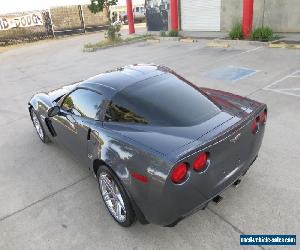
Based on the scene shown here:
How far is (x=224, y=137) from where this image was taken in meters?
2.91

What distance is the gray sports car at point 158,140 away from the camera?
276 centimetres

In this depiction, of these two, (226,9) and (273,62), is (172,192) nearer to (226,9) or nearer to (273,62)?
(273,62)

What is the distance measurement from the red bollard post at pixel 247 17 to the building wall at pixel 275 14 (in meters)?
1.66

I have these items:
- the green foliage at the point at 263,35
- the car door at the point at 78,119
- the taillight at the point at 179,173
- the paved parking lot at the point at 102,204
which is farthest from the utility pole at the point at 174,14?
the taillight at the point at 179,173

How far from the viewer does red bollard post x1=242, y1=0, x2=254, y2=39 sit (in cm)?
1267

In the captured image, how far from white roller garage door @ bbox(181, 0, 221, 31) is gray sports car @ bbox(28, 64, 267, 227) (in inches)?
538

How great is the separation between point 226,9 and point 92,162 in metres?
14.4

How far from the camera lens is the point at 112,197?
3500 mm

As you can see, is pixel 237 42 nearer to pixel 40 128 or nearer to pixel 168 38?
pixel 168 38

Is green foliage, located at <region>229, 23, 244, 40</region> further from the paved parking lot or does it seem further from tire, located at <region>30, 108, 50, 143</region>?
tire, located at <region>30, 108, 50, 143</region>

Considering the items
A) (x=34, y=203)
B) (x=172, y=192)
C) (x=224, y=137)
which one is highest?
(x=224, y=137)

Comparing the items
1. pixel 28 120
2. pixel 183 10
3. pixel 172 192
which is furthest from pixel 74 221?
pixel 183 10

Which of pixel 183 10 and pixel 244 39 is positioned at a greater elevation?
pixel 183 10

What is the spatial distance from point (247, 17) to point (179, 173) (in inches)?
476
